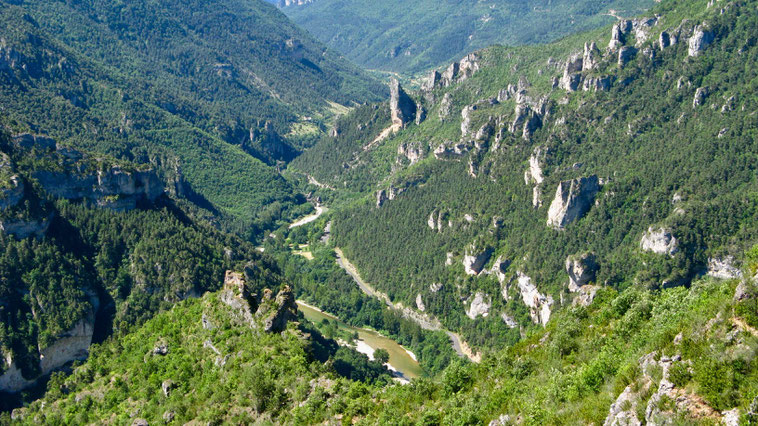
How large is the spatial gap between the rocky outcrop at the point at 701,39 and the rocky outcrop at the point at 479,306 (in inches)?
3277

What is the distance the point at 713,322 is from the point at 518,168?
450 feet

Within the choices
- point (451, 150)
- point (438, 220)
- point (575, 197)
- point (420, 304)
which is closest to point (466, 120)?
point (451, 150)

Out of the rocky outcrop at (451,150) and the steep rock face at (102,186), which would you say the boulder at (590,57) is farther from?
the steep rock face at (102,186)

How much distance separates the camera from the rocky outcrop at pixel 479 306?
132m

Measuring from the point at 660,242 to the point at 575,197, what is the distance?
75.0 ft

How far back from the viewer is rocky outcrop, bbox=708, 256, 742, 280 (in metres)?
106

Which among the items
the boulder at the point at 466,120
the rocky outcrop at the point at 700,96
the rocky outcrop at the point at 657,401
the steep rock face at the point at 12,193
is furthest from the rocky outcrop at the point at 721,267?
the steep rock face at the point at 12,193

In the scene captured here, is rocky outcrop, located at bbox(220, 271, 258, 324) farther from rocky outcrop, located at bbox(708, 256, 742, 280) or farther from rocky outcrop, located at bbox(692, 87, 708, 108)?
rocky outcrop, located at bbox(692, 87, 708, 108)

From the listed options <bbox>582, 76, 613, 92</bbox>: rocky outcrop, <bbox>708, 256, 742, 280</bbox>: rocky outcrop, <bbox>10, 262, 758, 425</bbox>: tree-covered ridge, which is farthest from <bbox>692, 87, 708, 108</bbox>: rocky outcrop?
<bbox>10, 262, 758, 425</bbox>: tree-covered ridge

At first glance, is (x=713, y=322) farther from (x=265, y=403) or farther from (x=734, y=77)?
(x=734, y=77)

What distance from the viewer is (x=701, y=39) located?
5891 inches

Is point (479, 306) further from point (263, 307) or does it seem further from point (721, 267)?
point (263, 307)

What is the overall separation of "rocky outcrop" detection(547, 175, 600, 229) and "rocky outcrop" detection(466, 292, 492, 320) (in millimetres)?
23142

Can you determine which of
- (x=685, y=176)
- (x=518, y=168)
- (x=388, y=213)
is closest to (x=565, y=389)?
(x=685, y=176)
